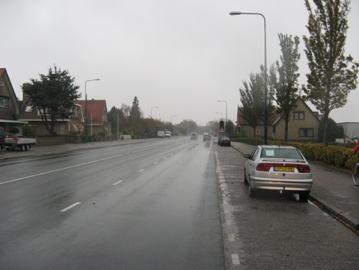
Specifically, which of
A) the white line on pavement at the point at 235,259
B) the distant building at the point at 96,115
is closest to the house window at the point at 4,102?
the distant building at the point at 96,115

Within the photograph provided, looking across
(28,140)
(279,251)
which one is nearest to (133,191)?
(279,251)

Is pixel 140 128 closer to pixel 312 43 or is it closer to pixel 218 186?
pixel 312 43

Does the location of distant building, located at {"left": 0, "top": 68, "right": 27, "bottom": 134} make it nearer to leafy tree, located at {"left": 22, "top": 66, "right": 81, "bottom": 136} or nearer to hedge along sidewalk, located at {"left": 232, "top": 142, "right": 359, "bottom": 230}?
leafy tree, located at {"left": 22, "top": 66, "right": 81, "bottom": 136}

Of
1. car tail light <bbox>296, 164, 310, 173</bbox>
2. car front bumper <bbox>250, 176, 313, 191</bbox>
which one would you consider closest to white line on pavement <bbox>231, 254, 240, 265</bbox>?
car front bumper <bbox>250, 176, 313, 191</bbox>

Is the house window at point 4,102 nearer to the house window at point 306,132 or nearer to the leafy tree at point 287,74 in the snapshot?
the leafy tree at point 287,74

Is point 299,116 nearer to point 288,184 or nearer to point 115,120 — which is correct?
point 288,184

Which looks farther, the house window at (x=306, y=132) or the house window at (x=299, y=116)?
the house window at (x=306, y=132)

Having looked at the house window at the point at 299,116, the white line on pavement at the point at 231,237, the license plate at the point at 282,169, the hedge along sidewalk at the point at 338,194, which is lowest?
the white line on pavement at the point at 231,237

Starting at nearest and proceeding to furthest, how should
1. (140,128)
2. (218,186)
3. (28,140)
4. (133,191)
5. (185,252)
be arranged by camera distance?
(185,252)
(133,191)
(218,186)
(28,140)
(140,128)

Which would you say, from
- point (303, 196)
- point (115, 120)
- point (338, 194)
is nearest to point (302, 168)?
point (303, 196)

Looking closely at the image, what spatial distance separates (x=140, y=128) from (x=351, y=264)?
99.2m

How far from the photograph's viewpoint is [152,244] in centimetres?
643

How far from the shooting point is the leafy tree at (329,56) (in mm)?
22266

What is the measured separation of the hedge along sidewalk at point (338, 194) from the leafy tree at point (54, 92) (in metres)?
35.6
